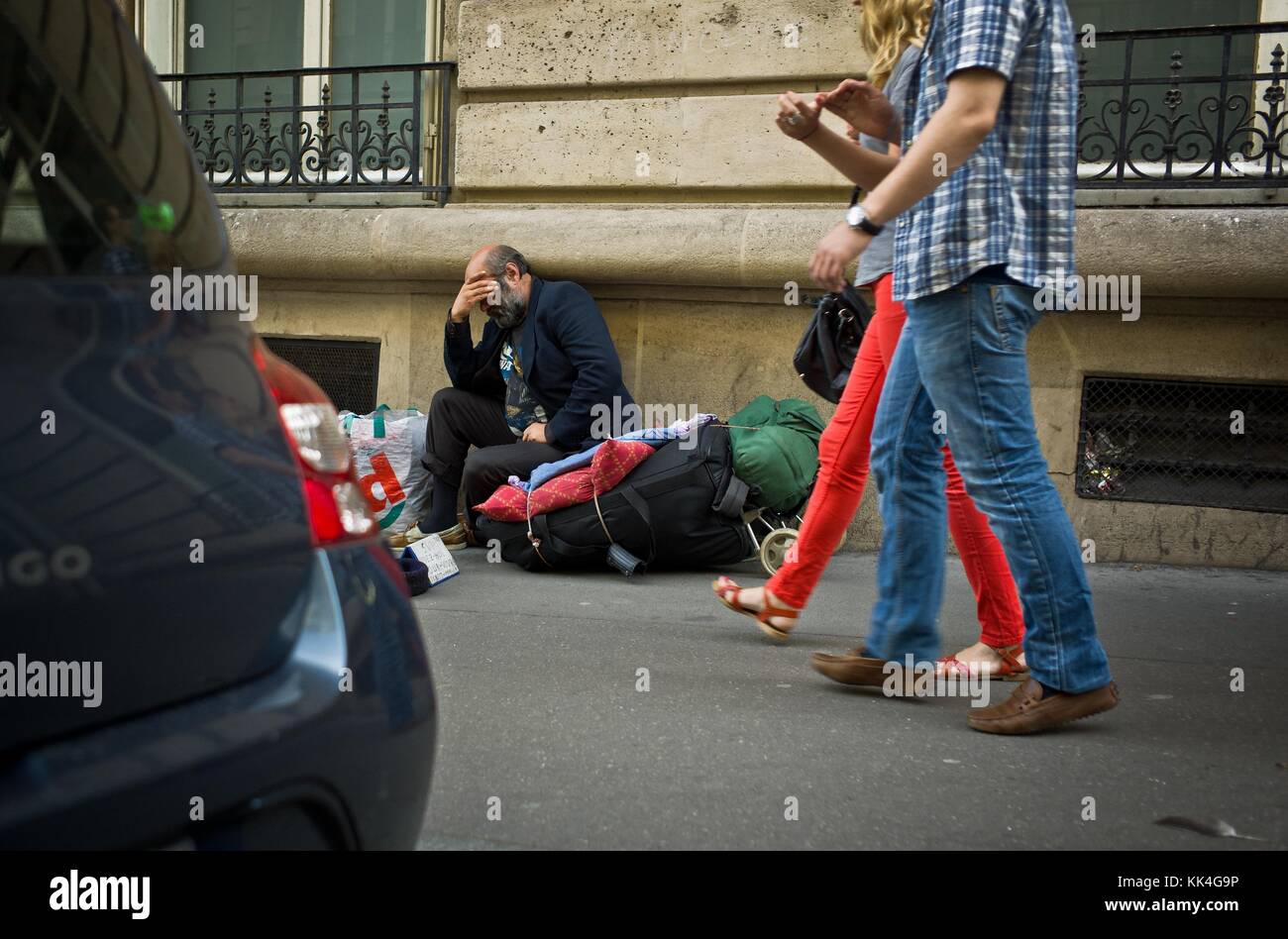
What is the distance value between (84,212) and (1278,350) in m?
5.63

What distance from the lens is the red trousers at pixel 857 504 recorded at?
365 cm

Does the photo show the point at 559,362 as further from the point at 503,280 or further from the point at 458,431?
the point at 458,431

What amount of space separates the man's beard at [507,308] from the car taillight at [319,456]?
445cm

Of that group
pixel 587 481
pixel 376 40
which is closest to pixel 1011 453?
pixel 587 481

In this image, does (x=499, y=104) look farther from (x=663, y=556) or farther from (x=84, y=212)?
(x=84, y=212)

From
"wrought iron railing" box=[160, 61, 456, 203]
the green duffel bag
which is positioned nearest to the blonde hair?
the green duffel bag

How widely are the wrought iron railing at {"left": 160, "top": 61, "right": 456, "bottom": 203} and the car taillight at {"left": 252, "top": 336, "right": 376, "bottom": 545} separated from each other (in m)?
5.69

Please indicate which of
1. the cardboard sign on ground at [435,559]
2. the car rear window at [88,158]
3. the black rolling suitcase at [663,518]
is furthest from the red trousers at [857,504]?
the car rear window at [88,158]

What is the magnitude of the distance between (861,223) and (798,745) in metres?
1.27

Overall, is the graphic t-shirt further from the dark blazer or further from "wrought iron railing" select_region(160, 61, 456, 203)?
"wrought iron railing" select_region(160, 61, 456, 203)

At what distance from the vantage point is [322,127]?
7.62 metres

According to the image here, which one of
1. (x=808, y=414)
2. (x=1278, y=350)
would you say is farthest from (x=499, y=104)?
(x=1278, y=350)

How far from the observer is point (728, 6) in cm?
666

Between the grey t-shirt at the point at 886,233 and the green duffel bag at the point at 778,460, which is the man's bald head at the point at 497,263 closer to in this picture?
the green duffel bag at the point at 778,460
